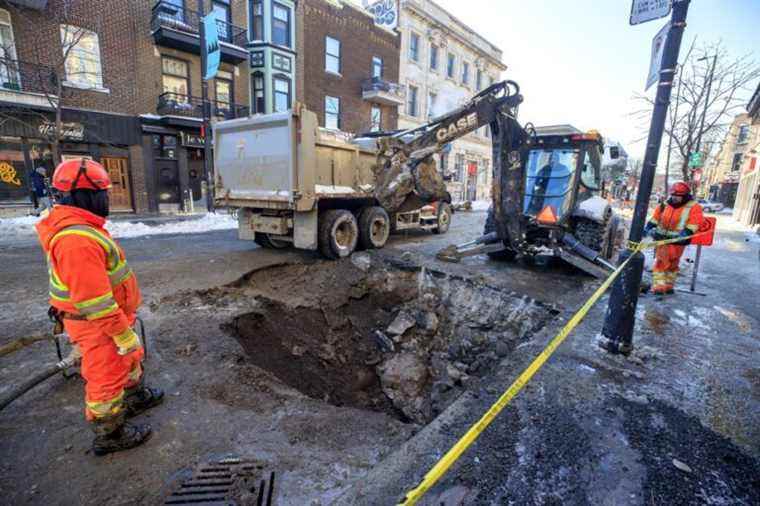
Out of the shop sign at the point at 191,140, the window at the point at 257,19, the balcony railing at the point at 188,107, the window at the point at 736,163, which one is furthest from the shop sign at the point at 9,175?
the window at the point at 736,163

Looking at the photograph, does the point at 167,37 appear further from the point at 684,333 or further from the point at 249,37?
the point at 684,333

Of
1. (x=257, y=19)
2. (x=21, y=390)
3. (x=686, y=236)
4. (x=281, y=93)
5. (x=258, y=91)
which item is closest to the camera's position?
(x=21, y=390)

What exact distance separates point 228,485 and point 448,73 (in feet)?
99.8

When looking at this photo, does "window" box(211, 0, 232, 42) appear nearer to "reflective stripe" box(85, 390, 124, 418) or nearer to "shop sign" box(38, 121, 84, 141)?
"shop sign" box(38, 121, 84, 141)

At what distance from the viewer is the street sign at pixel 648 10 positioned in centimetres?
315

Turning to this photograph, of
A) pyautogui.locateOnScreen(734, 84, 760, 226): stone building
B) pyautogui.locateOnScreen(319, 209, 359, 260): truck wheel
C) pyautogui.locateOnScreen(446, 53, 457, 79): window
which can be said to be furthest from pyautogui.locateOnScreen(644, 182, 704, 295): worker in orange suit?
pyautogui.locateOnScreen(446, 53, 457, 79): window

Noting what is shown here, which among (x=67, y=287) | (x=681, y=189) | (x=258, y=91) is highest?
(x=258, y=91)

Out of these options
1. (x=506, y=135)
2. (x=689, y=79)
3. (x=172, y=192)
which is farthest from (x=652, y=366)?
(x=172, y=192)

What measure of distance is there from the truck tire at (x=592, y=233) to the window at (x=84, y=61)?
1705cm

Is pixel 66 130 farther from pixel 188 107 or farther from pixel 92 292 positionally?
pixel 92 292

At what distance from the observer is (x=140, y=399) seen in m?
2.63

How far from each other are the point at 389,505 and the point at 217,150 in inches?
296

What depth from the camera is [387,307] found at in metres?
5.94

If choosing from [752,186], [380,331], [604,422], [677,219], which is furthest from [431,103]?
[604,422]
